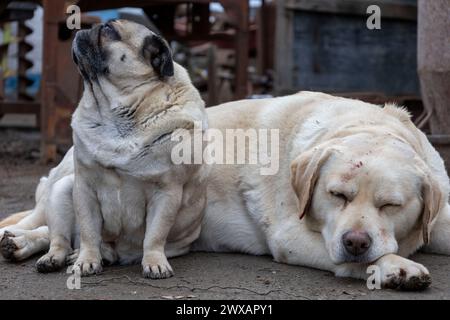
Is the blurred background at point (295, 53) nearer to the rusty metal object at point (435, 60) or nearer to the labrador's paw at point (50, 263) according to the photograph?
the rusty metal object at point (435, 60)

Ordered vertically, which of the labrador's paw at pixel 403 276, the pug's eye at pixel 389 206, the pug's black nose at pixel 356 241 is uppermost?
the pug's eye at pixel 389 206

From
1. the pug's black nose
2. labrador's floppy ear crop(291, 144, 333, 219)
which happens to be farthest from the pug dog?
the pug's black nose

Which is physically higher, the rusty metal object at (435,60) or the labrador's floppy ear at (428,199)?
A: the rusty metal object at (435,60)

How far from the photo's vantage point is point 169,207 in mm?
3756

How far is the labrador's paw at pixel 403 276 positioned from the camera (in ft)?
11.2

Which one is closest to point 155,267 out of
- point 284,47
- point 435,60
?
point 435,60

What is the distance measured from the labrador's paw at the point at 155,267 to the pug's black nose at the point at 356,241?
0.89 meters

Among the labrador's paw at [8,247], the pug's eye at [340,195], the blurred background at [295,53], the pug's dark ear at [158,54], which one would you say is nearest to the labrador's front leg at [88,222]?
the labrador's paw at [8,247]

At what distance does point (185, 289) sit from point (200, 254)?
87 centimetres

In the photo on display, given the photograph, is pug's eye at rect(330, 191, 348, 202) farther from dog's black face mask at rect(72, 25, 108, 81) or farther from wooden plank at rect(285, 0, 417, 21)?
wooden plank at rect(285, 0, 417, 21)

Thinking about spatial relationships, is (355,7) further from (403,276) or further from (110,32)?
(403,276)

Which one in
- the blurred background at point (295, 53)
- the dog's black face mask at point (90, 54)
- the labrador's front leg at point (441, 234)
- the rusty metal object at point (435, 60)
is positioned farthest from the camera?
the blurred background at point (295, 53)

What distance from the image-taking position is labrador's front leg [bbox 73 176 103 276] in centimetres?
377

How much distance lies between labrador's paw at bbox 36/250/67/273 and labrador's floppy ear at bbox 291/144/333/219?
4.19 ft
